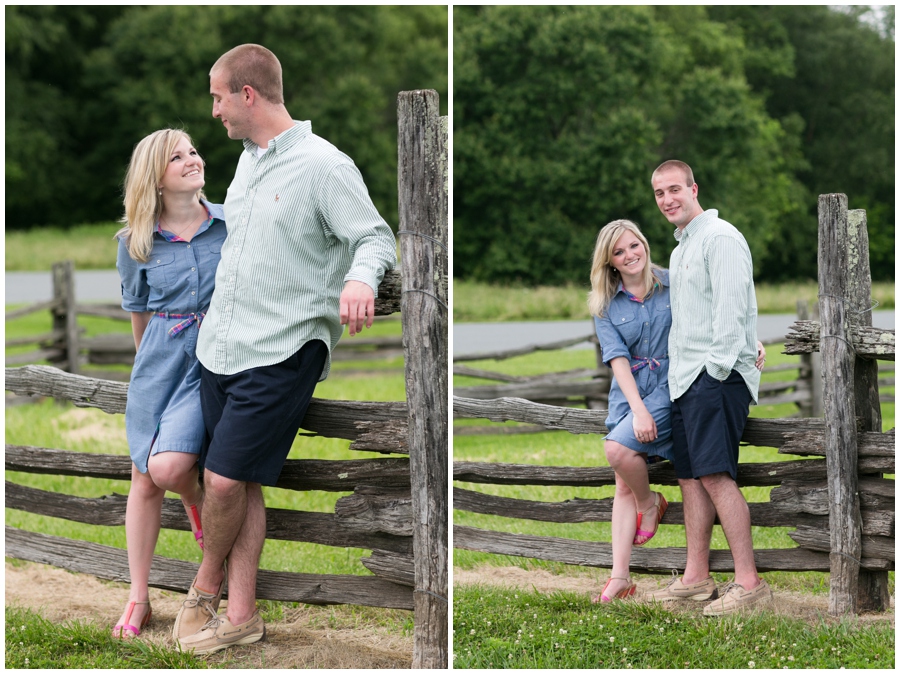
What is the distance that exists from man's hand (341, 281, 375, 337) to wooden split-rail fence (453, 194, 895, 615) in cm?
152

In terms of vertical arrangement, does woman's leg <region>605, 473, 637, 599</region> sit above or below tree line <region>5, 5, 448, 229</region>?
below

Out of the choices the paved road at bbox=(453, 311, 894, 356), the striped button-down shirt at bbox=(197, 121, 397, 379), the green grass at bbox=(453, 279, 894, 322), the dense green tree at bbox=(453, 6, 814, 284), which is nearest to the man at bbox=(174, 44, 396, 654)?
the striped button-down shirt at bbox=(197, 121, 397, 379)

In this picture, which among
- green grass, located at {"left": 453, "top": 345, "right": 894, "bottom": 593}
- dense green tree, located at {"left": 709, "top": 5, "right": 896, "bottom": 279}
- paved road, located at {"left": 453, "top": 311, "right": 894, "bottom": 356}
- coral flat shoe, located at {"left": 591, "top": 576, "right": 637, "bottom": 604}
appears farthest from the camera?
dense green tree, located at {"left": 709, "top": 5, "right": 896, "bottom": 279}

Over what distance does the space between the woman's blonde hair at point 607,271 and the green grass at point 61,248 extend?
15314 mm

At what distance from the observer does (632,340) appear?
381cm

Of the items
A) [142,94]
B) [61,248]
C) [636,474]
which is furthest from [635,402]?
[142,94]

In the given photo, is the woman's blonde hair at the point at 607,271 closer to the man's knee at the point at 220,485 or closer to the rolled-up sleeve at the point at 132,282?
the man's knee at the point at 220,485

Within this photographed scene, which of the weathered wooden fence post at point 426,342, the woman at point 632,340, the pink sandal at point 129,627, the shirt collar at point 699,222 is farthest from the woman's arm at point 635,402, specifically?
the pink sandal at point 129,627

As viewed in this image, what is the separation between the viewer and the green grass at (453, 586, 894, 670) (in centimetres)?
336

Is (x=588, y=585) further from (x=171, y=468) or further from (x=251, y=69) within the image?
(x=251, y=69)

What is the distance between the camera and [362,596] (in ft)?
12.0

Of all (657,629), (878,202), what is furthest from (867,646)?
(878,202)

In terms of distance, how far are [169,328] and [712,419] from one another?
6.90ft

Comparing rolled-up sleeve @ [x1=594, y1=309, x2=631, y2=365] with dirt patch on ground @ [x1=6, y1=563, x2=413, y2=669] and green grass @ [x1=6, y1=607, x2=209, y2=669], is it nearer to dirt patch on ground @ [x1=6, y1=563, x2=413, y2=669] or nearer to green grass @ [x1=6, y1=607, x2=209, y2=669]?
dirt patch on ground @ [x1=6, y1=563, x2=413, y2=669]
